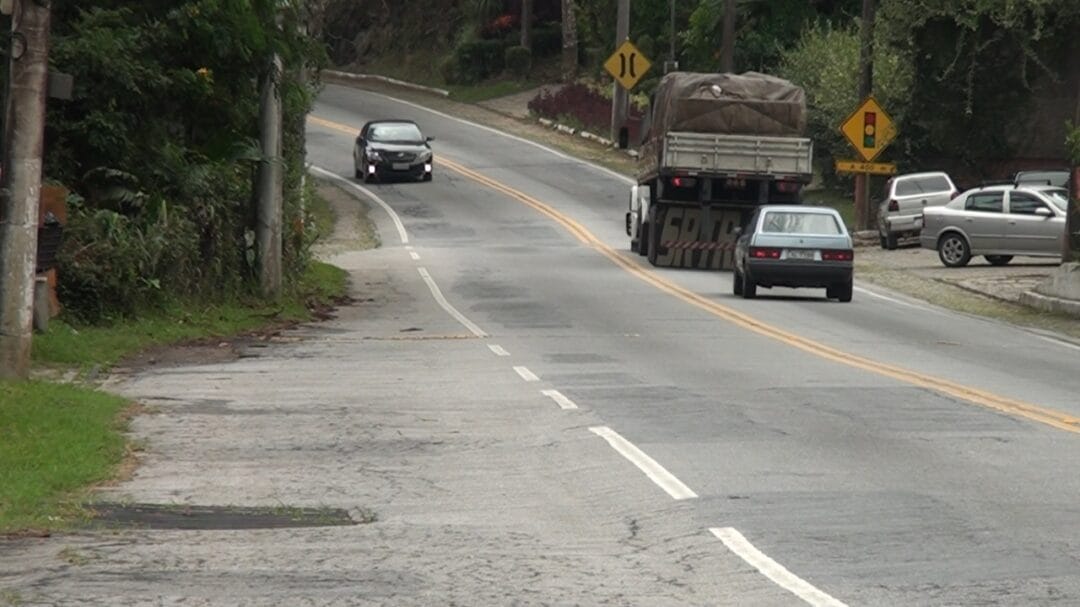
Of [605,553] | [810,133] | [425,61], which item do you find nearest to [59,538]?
[605,553]

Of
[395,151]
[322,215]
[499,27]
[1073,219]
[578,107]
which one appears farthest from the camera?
[499,27]

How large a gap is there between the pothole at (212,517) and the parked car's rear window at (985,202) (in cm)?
2996

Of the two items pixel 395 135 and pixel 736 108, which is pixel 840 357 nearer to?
pixel 736 108

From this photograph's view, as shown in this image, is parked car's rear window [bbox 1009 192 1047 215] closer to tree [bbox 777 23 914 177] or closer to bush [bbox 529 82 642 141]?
tree [bbox 777 23 914 177]

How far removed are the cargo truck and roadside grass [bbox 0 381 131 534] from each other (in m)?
22.4

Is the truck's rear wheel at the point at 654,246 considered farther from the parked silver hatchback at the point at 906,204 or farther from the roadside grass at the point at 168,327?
the roadside grass at the point at 168,327

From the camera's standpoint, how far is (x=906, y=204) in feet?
149

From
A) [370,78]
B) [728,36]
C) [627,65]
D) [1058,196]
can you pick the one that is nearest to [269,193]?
[1058,196]

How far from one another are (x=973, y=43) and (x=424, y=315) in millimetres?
28254

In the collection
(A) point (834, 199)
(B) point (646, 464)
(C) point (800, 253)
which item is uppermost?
(A) point (834, 199)

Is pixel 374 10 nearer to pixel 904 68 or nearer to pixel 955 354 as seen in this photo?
pixel 904 68

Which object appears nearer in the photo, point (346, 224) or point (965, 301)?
point (965, 301)

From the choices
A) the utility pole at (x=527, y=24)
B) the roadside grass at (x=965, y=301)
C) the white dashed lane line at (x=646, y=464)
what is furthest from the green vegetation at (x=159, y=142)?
the utility pole at (x=527, y=24)

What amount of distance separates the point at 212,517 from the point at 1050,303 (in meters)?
22.5
